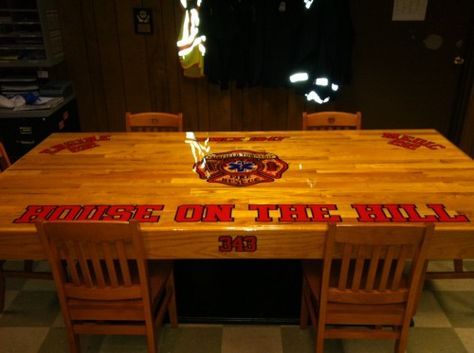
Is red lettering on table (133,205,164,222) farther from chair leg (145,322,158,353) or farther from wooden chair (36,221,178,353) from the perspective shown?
chair leg (145,322,158,353)

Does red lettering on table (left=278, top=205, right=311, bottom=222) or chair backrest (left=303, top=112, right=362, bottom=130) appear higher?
chair backrest (left=303, top=112, right=362, bottom=130)

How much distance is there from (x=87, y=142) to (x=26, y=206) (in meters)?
0.79

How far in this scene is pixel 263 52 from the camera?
346 cm

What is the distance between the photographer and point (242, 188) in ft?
6.17

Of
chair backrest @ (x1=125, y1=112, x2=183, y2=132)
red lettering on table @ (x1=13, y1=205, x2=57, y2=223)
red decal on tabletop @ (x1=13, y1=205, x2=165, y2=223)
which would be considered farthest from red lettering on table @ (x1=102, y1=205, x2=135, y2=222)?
chair backrest @ (x1=125, y1=112, x2=183, y2=132)

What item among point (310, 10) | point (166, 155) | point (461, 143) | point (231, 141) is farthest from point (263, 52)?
point (461, 143)

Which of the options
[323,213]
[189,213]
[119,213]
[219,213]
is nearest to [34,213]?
[119,213]

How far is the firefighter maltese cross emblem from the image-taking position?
1.96 m

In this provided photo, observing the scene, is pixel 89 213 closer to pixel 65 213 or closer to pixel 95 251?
pixel 65 213

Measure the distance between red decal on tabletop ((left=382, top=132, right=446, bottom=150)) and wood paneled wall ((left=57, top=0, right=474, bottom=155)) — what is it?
1.38 m

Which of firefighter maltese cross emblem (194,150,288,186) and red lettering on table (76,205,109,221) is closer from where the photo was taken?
red lettering on table (76,205,109,221)

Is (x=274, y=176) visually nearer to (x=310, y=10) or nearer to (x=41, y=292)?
(x=41, y=292)

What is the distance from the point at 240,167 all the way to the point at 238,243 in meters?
0.57

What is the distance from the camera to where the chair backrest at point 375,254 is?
1416mm
